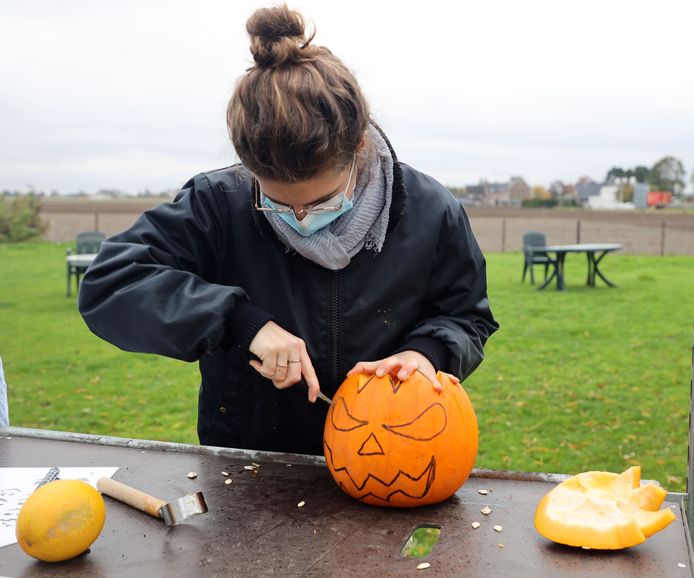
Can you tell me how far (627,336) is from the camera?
10.4 metres

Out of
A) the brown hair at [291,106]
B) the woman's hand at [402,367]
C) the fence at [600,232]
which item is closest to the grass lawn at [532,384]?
the woman's hand at [402,367]

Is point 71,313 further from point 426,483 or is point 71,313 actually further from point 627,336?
point 426,483

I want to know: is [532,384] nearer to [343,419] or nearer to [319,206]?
[343,419]

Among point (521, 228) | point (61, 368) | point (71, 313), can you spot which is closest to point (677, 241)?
point (521, 228)

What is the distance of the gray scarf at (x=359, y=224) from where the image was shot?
2.21 meters

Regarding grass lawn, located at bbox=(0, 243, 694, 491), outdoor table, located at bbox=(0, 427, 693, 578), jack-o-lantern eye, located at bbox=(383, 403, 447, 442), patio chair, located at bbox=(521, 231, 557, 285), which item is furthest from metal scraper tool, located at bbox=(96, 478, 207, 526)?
patio chair, located at bbox=(521, 231, 557, 285)

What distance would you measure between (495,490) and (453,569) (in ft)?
1.76

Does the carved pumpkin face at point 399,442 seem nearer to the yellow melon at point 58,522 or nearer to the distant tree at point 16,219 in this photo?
the yellow melon at point 58,522

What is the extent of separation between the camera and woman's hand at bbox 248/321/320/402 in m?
1.92

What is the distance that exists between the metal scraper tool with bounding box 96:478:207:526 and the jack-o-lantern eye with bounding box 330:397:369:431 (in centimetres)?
43

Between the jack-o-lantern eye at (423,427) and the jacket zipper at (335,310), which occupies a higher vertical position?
the jacket zipper at (335,310)

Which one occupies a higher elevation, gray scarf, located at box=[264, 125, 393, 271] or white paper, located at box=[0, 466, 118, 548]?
gray scarf, located at box=[264, 125, 393, 271]

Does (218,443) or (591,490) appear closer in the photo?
(591,490)

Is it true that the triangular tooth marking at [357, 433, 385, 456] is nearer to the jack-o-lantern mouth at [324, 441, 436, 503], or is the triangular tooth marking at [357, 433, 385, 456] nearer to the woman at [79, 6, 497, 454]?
the jack-o-lantern mouth at [324, 441, 436, 503]
